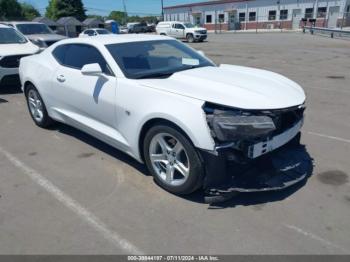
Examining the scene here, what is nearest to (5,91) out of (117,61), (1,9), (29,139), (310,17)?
(29,139)

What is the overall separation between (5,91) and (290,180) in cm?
832

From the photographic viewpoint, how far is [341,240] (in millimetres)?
2930

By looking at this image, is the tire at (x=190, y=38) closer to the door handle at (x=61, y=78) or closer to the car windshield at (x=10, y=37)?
the car windshield at (x=10, y=37)

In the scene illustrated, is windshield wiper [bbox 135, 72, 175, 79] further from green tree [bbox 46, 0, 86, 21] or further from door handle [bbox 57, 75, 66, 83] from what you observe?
green tree [bbox 46, 0, 86, 21]

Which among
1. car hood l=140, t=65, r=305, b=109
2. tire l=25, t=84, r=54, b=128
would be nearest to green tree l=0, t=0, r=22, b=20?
tire l=25, t=84, r=54, b=128

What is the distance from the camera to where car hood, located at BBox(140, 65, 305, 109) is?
128 inches

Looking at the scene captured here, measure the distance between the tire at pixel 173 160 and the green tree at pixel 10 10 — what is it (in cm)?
6181

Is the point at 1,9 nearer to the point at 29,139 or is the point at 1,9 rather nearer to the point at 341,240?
the point at 29,139

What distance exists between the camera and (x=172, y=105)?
3.33m

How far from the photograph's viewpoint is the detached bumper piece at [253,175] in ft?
10.6

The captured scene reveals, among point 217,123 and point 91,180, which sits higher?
point 217,123

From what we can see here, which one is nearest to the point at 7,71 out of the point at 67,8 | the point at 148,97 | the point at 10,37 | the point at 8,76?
the point at 8,76

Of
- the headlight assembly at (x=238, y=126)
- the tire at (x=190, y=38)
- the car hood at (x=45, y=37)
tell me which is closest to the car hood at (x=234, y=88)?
the headlight assembly at (x=238, y=126)

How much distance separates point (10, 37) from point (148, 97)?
8.01 meters
